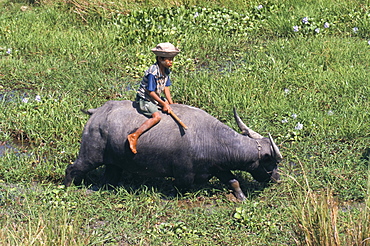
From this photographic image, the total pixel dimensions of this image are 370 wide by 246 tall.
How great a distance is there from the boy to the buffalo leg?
0.92m

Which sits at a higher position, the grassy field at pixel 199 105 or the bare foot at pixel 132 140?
the bare foot at pixel 132 140

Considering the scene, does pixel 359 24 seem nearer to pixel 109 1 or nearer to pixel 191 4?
pixel 191 4

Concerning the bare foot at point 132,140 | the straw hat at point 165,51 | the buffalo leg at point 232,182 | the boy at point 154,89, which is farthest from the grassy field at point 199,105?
the straw hat at point 165,51

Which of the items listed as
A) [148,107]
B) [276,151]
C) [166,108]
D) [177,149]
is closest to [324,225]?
[276,151]

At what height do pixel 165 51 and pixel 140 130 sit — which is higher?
pixel 165 51

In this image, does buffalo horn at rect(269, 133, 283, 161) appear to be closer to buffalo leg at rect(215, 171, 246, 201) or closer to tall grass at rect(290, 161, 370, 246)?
buffalo leg at rect(215, 171, 246, 201)

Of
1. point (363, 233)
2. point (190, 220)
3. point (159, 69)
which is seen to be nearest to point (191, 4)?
point (159, 69)

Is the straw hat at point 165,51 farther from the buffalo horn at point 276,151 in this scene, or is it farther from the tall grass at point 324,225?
the tall grass at point 324,225

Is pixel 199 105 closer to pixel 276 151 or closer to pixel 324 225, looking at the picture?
pixel 276 151

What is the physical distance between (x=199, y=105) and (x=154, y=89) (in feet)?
6.95

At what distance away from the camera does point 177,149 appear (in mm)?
6289

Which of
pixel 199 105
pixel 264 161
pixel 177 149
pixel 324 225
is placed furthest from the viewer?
pixel 199 105

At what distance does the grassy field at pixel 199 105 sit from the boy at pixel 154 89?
2.47 ft

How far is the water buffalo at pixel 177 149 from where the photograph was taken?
6301mm
